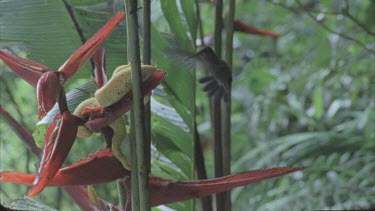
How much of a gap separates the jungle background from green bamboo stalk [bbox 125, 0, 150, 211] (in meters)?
0.19

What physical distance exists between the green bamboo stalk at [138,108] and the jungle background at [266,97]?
19 cm

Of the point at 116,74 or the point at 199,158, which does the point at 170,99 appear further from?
the point at 116,74

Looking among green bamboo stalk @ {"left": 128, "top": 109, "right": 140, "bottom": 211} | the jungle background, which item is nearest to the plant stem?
green bamboo stalk @ {"left": 128, "top": 109, "right": 140, "bottom": 211}

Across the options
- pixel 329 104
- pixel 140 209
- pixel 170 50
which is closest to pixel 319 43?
pixel 329 104

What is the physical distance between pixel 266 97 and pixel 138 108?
1196mm

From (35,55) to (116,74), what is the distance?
0.80ft

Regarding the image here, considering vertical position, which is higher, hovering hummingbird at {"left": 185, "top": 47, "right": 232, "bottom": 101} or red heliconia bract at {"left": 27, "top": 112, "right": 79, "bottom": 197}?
hovering hummingbird at {"left": 185, "top": 47, "right": 232, "bottom": 101}

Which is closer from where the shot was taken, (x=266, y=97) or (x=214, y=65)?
(x=214, y=65)

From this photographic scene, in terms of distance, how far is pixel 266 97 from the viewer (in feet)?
4.89

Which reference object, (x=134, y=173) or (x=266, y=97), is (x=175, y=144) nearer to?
(x=134, y=173)

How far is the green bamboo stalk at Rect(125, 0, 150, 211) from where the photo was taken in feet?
1.04

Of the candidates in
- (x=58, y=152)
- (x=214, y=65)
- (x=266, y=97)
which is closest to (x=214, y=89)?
(x=214, y=65)

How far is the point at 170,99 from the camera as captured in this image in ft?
1.99

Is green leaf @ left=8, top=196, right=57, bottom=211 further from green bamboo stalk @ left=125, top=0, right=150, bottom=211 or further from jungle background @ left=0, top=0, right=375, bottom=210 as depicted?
jungle background @ left=0, top=0, right=375, bottom=210
